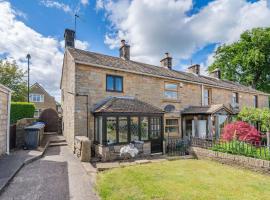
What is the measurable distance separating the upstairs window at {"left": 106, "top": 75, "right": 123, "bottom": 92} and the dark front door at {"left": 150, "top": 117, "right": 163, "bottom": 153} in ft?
11.1

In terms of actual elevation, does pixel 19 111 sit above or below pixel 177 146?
above

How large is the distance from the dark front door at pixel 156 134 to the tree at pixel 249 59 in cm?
2636

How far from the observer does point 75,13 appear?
1523 cm

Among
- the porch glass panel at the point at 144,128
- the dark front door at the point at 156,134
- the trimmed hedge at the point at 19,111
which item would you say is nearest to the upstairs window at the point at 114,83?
the porch glass panel at the point at 144,128

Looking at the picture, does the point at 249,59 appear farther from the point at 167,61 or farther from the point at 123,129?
the point at 123,129

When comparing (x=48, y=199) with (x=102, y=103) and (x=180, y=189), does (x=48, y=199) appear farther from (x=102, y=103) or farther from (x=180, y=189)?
(x=102, y=103)

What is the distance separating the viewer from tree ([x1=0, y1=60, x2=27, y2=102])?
26.9 m

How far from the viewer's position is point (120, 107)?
11.0 m

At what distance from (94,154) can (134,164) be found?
121 inches


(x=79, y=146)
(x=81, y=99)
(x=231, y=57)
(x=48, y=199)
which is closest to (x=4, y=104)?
(x=81, y=99)

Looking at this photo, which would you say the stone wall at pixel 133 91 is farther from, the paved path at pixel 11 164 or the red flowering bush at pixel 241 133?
the red flowering bush at pixel 241 133

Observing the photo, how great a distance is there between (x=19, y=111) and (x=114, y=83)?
1097 cm

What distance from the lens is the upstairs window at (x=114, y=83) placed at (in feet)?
41.1

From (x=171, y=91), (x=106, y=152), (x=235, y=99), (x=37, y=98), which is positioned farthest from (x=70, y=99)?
(x=37, y=98)
